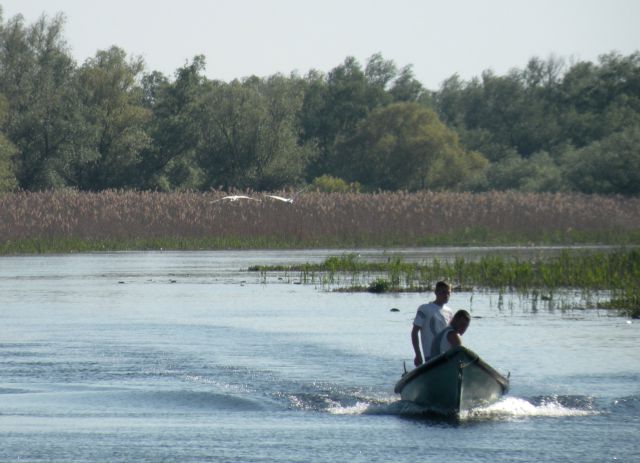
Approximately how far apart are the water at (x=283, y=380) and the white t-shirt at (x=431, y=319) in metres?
1.19

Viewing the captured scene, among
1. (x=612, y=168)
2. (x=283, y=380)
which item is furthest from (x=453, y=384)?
(x=612, y=168)

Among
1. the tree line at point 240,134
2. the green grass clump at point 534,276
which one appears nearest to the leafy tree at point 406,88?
the tree line at point 240,134

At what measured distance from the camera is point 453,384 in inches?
782

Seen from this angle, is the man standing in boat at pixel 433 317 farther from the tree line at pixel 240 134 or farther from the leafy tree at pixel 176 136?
the leafy tree at pixel 176 136

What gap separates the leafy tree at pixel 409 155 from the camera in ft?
333

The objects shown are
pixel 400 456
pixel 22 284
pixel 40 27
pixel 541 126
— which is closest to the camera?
pixel 400 456

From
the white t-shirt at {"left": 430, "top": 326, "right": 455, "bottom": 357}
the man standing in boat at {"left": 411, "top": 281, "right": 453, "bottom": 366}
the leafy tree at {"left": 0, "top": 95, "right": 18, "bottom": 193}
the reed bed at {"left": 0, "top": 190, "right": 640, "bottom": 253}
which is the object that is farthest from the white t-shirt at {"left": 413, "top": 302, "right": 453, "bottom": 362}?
the leafy tree at {"left": 0, "top": 95, "right": 18, "bottom": 193}

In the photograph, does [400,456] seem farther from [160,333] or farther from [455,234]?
[455,234]

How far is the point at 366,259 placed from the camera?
52.7 meters

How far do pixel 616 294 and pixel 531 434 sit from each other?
16.4 meters

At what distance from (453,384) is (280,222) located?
45397mm

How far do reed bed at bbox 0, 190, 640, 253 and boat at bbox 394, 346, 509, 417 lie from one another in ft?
143

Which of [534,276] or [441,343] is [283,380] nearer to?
[441,343]

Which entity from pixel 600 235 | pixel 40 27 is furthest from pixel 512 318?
pixel 40 27
